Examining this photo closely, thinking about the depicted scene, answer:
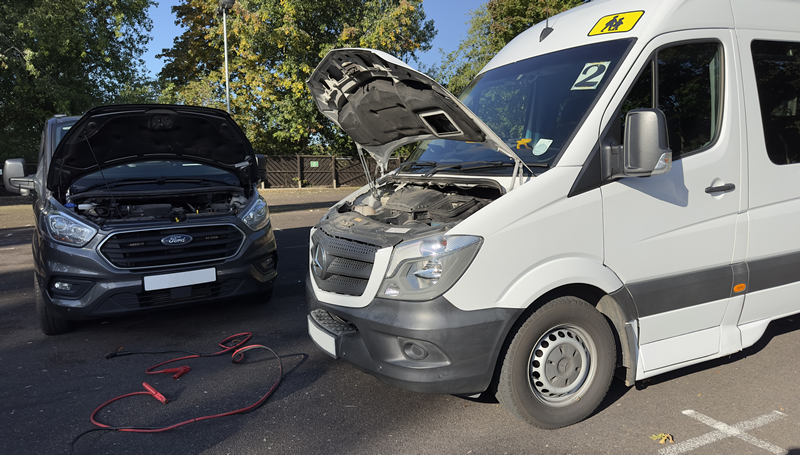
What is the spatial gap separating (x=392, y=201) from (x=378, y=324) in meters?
1.20

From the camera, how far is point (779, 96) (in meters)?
3.75

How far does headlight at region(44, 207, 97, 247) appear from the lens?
4.51 meters

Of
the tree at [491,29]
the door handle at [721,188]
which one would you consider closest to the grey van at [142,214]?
the door handle at [721,188]

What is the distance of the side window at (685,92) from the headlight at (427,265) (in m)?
1.39

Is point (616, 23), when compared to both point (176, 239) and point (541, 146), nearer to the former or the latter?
point (541, 146)

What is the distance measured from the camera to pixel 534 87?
12.3 feet

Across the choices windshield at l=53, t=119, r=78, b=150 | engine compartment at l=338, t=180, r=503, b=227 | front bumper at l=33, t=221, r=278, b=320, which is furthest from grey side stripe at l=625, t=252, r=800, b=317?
windshield at l=53, t=119, r=78, b=150

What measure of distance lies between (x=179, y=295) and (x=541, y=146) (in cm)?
339

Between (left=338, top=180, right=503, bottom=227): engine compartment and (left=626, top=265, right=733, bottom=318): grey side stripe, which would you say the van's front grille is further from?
(left=626, top=265, right=733, bottom=318): grey side stripe

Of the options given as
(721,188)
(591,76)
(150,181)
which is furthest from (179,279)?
(721,188)

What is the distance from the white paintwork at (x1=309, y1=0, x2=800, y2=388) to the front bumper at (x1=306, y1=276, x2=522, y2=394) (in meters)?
0.08

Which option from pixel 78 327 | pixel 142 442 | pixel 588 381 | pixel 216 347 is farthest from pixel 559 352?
pixel 78 327

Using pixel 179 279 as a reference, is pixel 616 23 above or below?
above

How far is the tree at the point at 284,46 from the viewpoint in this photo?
24.4 meters
